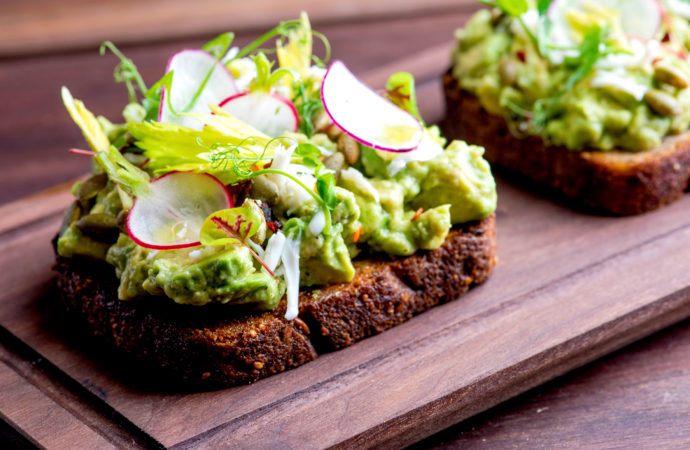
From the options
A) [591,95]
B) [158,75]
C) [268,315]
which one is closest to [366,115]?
[268,315]

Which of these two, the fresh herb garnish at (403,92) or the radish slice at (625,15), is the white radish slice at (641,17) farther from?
the fresh herb garnish at (403,92)

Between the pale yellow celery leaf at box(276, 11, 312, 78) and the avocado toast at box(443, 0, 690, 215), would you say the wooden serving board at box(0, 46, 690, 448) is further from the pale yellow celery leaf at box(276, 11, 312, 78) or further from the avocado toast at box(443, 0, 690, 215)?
the pale yellow celery leaf at box(276, 11, 312, 78)

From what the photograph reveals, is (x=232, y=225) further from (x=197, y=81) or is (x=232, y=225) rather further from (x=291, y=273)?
(x=197, y=81)

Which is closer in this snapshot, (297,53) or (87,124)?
(87,124)

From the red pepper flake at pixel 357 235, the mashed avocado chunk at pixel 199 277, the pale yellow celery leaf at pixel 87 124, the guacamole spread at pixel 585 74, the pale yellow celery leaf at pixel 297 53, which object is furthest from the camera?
the guacamole spread at pixel 585 74

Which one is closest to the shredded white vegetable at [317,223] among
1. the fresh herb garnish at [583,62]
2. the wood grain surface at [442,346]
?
the wood grain surface at [442,346]

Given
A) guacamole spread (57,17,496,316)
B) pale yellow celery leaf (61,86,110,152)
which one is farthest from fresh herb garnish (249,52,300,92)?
pale yellow celery leaf (61,86,110,152)
